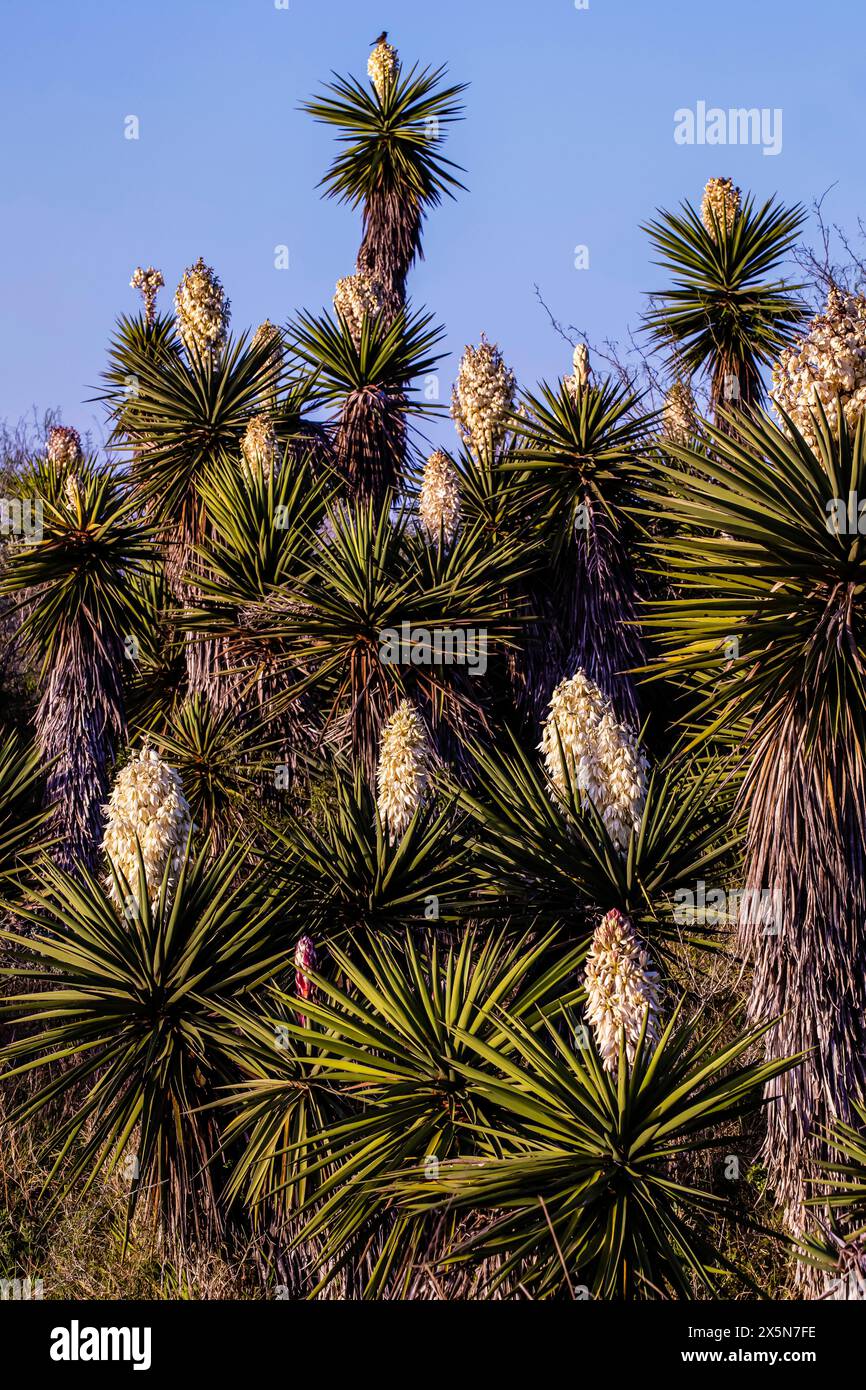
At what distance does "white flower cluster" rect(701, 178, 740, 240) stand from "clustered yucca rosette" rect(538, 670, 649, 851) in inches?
246

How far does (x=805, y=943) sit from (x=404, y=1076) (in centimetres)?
155

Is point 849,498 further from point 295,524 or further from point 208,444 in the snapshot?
point 208,444

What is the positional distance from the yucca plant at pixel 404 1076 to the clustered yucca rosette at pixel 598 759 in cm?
61

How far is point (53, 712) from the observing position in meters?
8.48

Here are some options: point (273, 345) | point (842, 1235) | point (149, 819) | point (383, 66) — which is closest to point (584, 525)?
point (273, 345)

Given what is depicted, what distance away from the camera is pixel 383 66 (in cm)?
1254

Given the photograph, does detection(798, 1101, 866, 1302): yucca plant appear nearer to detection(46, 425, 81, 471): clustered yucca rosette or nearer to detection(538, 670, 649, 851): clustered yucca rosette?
detection(538, 670, 649, 851): clustered yucca rosette

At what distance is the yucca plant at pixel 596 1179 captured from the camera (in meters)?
3.50

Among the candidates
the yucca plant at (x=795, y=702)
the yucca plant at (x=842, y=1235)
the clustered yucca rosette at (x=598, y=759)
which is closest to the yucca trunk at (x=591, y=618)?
the clustered yucca rosette at (x=598, y=759)

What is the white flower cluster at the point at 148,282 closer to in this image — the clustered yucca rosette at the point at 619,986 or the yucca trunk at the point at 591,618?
the yucca trunk at the point at 591,618

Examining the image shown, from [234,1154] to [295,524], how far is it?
406cm

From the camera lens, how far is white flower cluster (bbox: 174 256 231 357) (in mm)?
9227

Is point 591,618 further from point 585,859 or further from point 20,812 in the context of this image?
point 20,812

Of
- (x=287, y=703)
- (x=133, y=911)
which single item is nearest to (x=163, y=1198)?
(x=133, y=911)
